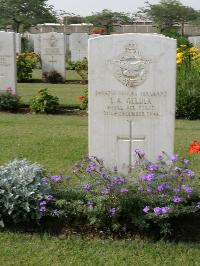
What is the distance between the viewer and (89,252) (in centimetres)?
405

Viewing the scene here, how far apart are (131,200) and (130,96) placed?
1171 millimetres

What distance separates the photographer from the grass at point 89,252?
3900 mm

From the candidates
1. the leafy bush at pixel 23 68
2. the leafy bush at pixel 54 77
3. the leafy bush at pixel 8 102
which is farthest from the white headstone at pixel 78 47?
the leafy bush at pixel 8 102

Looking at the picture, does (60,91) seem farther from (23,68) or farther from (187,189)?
(187,189)

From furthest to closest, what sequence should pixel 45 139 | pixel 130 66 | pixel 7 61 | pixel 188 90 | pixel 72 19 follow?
pixel 72 19 → pixel 7 61 → pixel 188 90 → pixel 45 139 → pixel 130 66

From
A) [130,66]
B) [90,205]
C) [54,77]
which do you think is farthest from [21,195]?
[54,77]

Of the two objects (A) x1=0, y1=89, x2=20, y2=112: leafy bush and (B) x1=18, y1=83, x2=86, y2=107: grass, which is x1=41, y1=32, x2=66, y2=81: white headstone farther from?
(A) x1=0, y1=89, x2=20, y2=112: leafy bush

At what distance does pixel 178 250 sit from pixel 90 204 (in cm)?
79

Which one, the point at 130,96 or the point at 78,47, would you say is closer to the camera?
the point at 130,96

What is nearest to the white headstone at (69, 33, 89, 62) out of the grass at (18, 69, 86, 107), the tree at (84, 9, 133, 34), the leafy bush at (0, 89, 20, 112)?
the grass at (18, 69, 86, 107)

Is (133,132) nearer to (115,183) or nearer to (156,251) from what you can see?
(115,183)

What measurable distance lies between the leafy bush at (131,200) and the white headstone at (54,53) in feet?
45.4

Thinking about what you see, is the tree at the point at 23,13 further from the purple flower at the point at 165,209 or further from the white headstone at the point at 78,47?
the purple flower at the point at 165,209

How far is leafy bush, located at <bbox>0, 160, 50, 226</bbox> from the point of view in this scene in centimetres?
437
